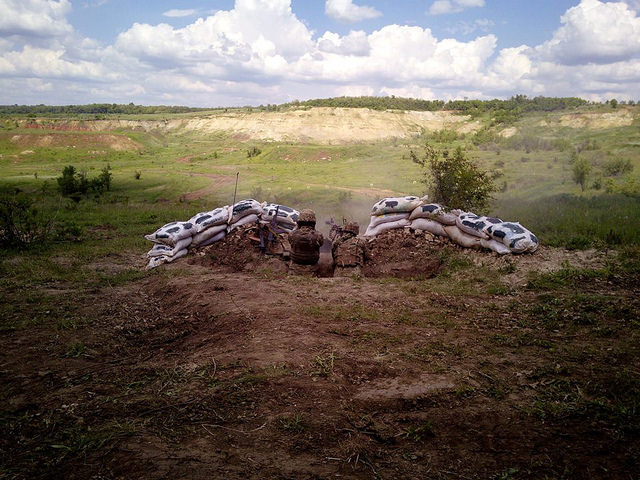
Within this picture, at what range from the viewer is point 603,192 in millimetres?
14391

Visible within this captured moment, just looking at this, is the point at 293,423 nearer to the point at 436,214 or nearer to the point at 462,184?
the point at 436,214

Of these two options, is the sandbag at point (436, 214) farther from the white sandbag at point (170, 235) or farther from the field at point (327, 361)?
the white sandbag at point (170, 235)

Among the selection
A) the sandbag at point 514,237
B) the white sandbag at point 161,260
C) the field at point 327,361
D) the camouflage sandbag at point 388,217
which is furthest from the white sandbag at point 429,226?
the white sandbag at point 161,260

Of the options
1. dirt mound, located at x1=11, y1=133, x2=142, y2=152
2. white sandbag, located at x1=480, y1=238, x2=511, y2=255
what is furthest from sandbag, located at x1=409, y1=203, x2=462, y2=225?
dirt mound, located at x1=11, y1=133, x2=142, y2=152

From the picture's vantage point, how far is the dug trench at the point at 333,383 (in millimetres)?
2857

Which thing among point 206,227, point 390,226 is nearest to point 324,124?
Answer: point 390,226

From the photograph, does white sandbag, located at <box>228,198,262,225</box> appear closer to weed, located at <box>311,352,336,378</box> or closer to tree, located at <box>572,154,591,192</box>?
weed, located at <box>311,352,336,378</box>

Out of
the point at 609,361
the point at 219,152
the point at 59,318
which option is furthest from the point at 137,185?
the point at 609,361

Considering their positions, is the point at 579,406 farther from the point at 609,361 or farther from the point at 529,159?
the point at 529,159

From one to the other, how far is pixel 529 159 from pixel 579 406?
1955 centimetres

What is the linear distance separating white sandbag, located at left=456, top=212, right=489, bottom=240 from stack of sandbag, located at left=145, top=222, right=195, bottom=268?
18.3 ft

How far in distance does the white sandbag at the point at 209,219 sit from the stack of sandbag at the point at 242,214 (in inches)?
6.1

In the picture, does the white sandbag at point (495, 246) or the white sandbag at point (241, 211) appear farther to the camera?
the white sandbag at point (241, 211)

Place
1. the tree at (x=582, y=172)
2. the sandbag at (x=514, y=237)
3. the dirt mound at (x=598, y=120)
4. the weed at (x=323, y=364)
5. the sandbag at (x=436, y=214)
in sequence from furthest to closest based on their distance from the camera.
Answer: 1. the dirt mound at (x=598, y=120)
2. the tree at (x=582, y=172)
3. the sandbag at (x=436, y=214)
4. the sandbag at (x=514, y=237)
5. the weed at (x=323, y=364)
